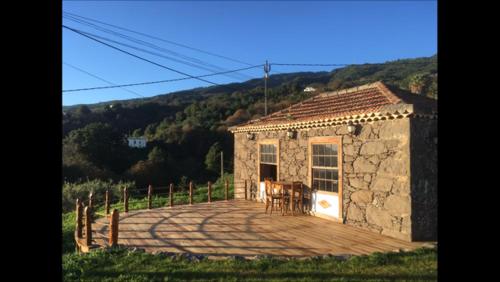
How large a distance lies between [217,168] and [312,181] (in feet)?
62.6

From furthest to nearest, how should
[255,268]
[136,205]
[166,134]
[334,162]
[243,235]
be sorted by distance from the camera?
[166,134] → [136,205] → [334,162] → [243,235] → [255,268]

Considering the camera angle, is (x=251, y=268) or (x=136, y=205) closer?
(x=251, y=268)

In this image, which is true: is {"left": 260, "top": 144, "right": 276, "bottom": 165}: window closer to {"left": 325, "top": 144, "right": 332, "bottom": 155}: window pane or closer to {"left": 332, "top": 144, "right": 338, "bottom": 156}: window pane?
{"left": 325, "top": 144, "right": 332, "bottom": 155}: window pane

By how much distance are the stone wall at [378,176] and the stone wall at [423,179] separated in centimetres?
13

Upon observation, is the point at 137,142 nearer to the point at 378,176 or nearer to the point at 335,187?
the point at 335,187

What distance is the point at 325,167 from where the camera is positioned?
344 inches

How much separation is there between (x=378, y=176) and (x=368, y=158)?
0.46 meters

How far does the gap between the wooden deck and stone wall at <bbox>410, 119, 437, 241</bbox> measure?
0.52 metres

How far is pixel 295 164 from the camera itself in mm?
9883

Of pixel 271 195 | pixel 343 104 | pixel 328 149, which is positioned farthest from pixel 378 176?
pixel 271 195

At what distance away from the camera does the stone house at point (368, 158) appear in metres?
6.62
